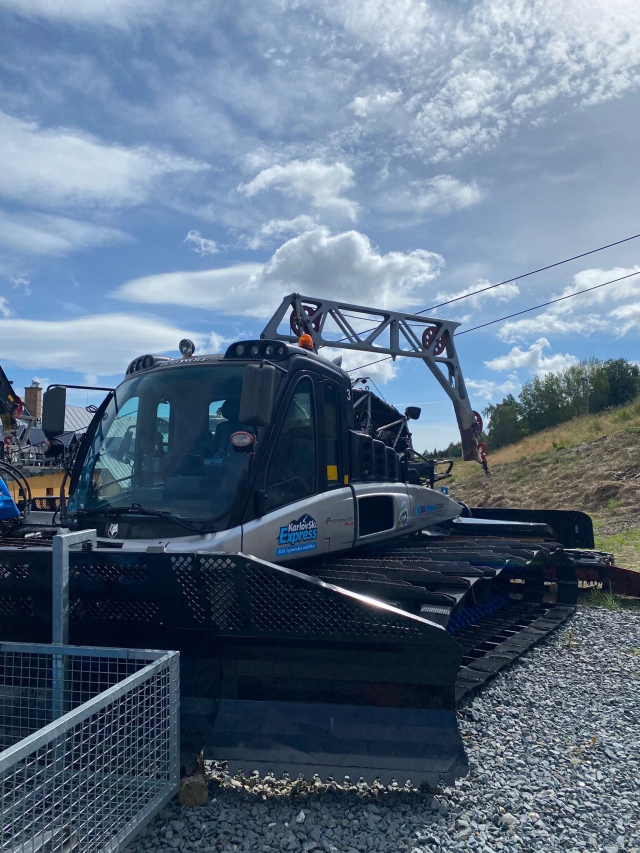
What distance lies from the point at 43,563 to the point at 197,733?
1288 mm

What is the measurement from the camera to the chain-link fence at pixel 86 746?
2732mm

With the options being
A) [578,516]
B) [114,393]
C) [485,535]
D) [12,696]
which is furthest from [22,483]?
[578,516]

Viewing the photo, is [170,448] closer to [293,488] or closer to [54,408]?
[293,488]

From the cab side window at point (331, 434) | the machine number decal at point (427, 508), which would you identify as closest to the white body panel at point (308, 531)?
the cab side window at point (331, 434)

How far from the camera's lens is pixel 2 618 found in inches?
163

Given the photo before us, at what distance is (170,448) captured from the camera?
17.0 ft

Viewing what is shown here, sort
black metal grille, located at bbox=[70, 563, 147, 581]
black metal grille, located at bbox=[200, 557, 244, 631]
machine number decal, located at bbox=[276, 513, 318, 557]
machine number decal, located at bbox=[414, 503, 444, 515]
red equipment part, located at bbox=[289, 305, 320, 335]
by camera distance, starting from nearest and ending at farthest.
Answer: black metal grille, located at bbox=[200, 557, 244, 631]
black metal grille, located at bbox=[70, 563, 147, 581]
machine number decal, located at bbox=[276, 513, 318, 557]
machine number decal, located at bbox=[414, 503, 444, 515]
red equipment part, located at bbox=[289, 305, 320, 335]

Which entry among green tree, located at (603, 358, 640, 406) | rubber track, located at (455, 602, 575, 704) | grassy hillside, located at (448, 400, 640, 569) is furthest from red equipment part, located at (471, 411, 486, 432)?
green tree, located at (603, 358, 640, 406)

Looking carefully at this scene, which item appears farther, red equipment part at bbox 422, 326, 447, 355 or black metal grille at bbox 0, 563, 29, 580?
red equipment part at bbox 422, 326, 447, 355

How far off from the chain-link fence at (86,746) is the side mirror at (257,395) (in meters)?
1.53

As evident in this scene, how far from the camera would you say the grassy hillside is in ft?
64.1

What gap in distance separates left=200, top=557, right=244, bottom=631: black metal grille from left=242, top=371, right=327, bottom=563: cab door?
0.79 m

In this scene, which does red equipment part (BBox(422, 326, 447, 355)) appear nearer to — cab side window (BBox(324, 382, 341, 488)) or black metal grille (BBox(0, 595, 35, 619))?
cab side window (BBox(324, 382, 341, 488))

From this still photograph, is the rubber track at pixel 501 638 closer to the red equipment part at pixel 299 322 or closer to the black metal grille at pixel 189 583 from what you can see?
the black metal grille at pixel 189 583
